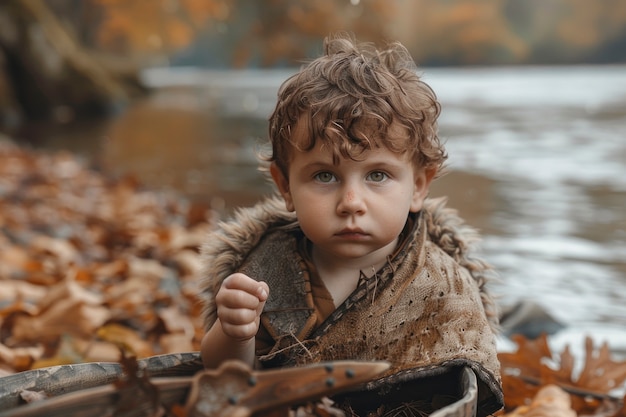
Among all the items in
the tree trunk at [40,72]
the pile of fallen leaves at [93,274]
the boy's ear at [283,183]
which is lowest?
the boy's ear at [283,183]

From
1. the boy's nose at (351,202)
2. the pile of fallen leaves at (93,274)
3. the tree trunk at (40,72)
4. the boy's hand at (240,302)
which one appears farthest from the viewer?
the tree trunk at (40,72)

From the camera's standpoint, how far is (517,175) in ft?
24.8

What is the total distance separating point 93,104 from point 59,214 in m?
12.7

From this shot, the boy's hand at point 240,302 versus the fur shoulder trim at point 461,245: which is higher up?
the fur shoulder trim at point 461,245

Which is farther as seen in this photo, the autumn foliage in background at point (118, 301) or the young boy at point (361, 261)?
the autumn foliage in background at point (118, 301)

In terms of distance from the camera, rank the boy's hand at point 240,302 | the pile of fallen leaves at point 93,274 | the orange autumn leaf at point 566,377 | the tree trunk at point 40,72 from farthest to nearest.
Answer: the tree trunk at point 40,72 < the pile of fallen leaves at point 93,274 < the orange autumn leaf at point 566,377 < the boy's hand at point 240,302

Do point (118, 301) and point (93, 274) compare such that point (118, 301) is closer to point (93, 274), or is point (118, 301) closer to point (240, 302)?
point (93, 274)

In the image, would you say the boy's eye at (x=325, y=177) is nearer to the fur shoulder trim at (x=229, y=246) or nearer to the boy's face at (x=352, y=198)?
the boy's face at (x=352, y=198)

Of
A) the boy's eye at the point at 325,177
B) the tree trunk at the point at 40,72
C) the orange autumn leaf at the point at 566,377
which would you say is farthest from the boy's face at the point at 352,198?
the tree trunk at the point at 40,72

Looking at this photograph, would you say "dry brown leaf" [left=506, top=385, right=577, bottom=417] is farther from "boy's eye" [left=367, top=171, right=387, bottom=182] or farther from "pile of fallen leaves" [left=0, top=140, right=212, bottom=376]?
"pile of fallen leaves" [left=0, top=140, right=212, bottom=376]

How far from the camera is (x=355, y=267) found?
67.7 inches

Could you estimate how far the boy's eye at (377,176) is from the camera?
1624mm

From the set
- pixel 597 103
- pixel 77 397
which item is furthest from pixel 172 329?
pixel 597 103

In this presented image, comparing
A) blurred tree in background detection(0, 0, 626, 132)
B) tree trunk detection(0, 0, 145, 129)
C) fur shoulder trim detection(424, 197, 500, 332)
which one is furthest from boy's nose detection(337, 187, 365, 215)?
tree trunk detection(0, 0, 145, 129)
